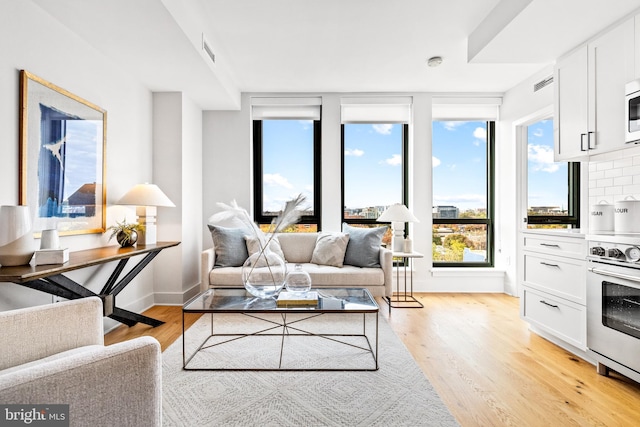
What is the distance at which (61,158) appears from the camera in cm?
247

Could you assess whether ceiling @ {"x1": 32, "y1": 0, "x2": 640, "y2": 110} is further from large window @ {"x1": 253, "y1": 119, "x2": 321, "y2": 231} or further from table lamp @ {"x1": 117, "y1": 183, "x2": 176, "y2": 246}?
table lamp @ {"x1": 117, "y1": 183, "x2": 176, "y2": 246}

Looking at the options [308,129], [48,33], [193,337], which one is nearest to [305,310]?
[193,337]

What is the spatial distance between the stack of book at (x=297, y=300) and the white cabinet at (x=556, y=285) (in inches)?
72.1

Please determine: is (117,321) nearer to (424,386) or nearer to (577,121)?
(424,386)

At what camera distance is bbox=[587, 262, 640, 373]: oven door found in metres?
2.00

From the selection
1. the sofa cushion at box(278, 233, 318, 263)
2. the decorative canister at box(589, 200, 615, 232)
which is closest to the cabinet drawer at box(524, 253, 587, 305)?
the decorative canister at box(589, 200, 615, 232)

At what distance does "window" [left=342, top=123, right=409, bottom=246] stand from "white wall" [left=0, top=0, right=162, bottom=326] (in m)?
2.47

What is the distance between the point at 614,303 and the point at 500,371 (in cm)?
81

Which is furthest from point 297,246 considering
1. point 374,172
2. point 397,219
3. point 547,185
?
point 547,185

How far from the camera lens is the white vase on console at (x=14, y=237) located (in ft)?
6.03

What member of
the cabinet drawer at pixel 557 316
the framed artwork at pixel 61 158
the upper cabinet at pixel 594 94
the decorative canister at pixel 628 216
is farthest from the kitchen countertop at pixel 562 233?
the framed artwork at pixel 61 158

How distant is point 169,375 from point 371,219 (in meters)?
3.15

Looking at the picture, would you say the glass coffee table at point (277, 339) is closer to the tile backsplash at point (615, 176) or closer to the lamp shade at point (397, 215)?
the lamp shade at point (397, 215)

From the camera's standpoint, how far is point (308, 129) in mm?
4684
